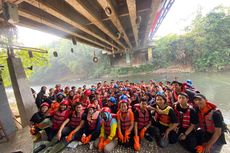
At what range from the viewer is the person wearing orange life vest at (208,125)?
7.86 ft

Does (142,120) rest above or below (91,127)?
above

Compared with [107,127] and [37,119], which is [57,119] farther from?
[107,127]

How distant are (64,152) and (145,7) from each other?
3903mm

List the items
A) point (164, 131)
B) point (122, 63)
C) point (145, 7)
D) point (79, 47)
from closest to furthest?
1. point (164, 131)
2. point (145, 7)
3. point (122, 63)
4. point (79, 47)

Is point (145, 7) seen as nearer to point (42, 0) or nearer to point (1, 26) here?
point (42, 0)

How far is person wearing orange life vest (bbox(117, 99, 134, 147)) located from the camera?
301cm

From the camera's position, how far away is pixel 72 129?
3.51 m

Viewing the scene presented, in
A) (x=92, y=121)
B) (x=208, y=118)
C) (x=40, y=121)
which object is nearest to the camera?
(x=208, y=118)

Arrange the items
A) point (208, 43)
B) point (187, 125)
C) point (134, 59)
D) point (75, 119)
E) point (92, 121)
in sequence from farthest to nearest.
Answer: point (208, 43)
point (134, 59)
point (75, 119)
point (92, 121)
point (187, 125)

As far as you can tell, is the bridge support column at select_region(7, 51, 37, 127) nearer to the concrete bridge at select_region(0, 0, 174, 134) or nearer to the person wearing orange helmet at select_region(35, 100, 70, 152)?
the concrete bridge at select_region(0, 0, 174, 134)

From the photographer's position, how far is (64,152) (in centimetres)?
303

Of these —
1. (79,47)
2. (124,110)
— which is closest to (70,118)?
(124,110)

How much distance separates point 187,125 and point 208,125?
1.22ft

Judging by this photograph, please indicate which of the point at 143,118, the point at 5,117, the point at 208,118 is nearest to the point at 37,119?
the point at 5,117
